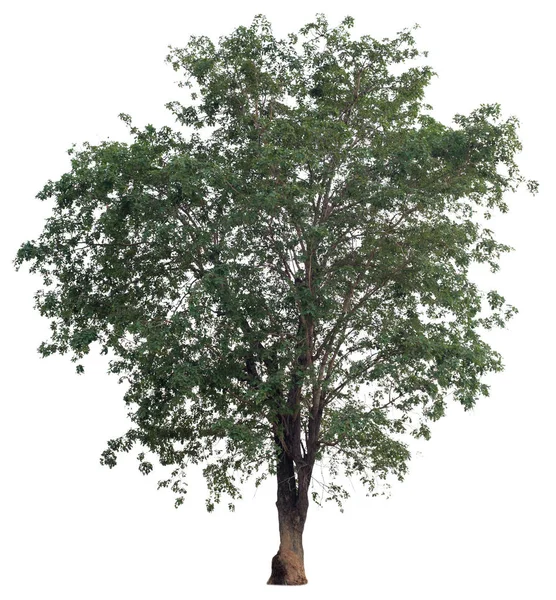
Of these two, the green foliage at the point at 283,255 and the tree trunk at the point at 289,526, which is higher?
the green foliage at the point at 283,255

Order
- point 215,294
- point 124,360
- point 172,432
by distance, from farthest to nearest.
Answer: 1. point 172,432
2. point 124,360
3. point 215,294

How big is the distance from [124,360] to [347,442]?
4.74 metres

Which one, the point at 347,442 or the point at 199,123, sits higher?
the point at 199,123

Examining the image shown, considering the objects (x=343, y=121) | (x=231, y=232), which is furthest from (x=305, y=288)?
(x=343, y=121)

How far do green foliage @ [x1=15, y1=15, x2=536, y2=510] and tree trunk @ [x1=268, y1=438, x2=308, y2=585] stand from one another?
494 mm

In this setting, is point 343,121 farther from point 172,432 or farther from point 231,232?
point 172,432

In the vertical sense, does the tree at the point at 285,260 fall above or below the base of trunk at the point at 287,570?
above

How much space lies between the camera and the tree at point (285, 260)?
16562mm

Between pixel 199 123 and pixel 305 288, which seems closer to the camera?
pixel 305 288

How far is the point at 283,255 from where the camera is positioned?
1777 cm

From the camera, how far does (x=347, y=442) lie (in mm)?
18172

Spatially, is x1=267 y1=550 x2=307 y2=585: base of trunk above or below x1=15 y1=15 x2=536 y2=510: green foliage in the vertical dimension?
below

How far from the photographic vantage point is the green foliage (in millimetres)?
16547

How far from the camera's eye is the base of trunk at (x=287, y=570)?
17250 millimetres
